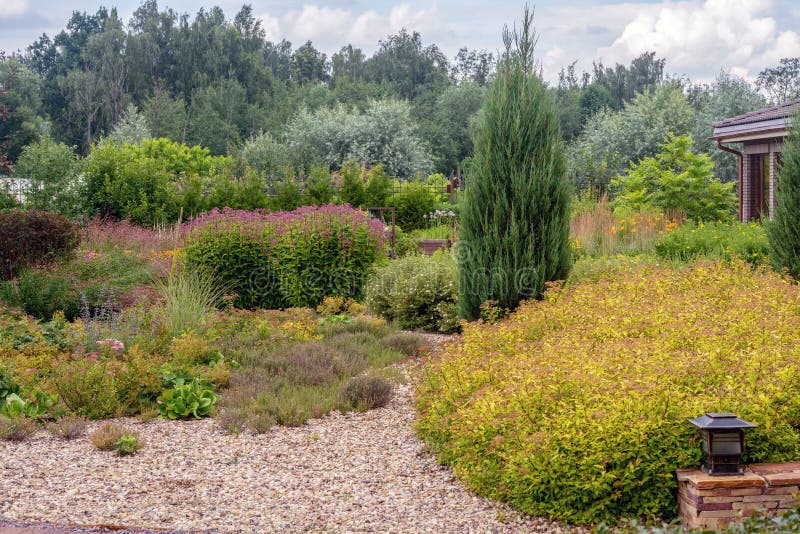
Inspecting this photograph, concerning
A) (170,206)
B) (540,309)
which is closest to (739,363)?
(540,309)

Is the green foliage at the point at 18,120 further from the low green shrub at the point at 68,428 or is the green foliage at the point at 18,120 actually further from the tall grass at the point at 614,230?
the low green shrub at the point at 68,428

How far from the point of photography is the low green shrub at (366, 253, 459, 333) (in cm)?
849

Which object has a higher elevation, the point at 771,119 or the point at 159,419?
the point at 771,119

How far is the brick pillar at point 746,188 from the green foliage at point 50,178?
14.1 metres

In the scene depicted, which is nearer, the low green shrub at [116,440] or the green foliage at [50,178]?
the low green shrub at [116,440]

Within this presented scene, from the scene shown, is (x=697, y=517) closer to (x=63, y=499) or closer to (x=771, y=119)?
(x=63, y=499)

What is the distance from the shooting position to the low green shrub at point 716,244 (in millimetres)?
9828

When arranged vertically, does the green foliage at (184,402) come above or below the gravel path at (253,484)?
above

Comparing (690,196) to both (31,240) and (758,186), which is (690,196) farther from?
(31,240)

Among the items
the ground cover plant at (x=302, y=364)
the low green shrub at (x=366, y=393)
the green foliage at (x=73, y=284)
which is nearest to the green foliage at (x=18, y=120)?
the green foliage at (x=73, y=284)

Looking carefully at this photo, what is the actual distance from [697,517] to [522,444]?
0.85 meters

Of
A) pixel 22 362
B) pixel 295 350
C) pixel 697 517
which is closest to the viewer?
pixel 697 517

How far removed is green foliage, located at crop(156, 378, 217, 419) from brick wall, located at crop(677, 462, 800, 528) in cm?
355

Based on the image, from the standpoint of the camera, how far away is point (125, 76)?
46719mm
